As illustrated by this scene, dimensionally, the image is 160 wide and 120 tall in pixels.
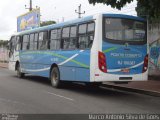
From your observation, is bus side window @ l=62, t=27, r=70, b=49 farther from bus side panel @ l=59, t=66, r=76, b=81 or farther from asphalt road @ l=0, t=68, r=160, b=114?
asphalt road @ l=0, t=68, r=160, b=114

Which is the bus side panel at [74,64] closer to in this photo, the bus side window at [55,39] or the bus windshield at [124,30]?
the bus side window at [55,39]

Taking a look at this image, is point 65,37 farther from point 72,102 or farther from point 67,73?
point 72,102

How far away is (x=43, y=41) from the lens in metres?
19.5

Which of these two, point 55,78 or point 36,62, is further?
point 36,62

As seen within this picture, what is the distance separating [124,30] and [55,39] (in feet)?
14.3

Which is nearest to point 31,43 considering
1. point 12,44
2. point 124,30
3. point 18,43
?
point 18,43

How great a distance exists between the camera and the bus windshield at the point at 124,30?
569 inches

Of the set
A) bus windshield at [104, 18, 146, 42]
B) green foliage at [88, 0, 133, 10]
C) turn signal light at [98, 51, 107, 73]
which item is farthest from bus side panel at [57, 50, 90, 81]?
green foliage at [88, 0, 133, 10]

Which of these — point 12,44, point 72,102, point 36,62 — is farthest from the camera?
point 12,44

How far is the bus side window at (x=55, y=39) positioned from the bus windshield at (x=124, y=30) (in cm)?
379

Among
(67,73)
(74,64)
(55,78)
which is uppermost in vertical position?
(74,64)

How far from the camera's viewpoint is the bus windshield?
14.4 metres

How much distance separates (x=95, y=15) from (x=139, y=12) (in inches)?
346

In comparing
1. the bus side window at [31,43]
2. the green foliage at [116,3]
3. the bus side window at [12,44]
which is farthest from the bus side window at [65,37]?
the bus side window at [12,44]
